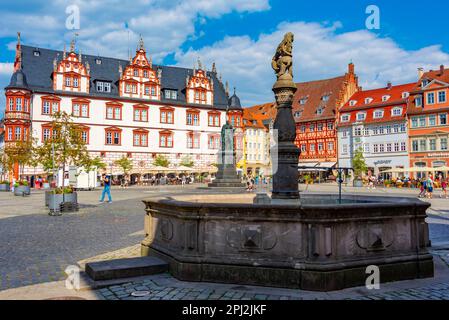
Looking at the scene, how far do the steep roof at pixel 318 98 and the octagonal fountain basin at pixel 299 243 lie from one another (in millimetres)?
52588

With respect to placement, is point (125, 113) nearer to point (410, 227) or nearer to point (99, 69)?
point (99, 69)

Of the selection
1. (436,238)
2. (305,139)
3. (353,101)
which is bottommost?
(436,238)

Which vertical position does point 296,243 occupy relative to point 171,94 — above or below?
below

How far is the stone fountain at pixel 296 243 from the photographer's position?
492 centimetres

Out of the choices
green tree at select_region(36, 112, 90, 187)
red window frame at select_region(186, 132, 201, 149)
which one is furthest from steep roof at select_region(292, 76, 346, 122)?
green tree at select_region(36, 112, 90, 187)

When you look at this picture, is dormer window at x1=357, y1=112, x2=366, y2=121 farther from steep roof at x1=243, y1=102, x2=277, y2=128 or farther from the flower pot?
steep roof at x1=243, y1=102, x2=277, y2=128

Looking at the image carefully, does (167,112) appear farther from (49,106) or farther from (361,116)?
(361,116)

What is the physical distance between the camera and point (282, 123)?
733 cm

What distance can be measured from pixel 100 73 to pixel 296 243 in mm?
48976

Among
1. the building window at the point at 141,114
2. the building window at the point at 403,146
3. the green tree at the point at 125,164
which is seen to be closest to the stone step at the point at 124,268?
the green tree at the point at 125,164

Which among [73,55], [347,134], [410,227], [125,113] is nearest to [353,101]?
[347,134]

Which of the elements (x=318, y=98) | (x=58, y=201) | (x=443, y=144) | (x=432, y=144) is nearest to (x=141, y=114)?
(x=318, y=98)

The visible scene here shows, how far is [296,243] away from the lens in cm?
501

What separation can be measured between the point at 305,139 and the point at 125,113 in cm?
2727
